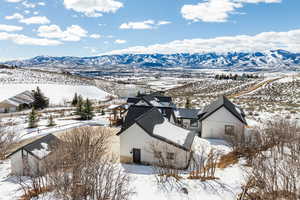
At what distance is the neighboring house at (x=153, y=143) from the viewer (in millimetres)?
→ 17453

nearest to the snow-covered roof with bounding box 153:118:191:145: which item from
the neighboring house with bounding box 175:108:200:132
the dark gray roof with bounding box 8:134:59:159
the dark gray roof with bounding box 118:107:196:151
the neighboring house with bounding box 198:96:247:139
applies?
the dark gray roof with bounding box 118:107:196:151

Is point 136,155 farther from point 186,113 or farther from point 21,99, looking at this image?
point 21,99

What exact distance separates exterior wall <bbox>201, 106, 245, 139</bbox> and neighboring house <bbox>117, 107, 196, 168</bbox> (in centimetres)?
568

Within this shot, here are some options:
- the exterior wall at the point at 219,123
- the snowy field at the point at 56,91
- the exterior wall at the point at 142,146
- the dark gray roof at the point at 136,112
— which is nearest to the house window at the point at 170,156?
the exterior wall at the point at 142,146

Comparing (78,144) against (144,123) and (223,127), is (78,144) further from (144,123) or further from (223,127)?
(223,127)

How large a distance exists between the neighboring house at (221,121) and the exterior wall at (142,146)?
814cm

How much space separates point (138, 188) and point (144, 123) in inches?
298

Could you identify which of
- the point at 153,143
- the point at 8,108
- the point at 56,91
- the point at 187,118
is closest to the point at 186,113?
the point at 187,118

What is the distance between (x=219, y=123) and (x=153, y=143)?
989 cm

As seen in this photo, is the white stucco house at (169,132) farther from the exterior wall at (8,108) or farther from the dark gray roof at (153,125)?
the exterior wall at (8,108)

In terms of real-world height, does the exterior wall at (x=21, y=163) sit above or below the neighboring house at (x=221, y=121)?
below

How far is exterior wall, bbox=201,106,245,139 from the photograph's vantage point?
77.5 ft

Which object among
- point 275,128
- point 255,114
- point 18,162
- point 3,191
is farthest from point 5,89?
point 275,128

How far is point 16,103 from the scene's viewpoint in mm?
55312
